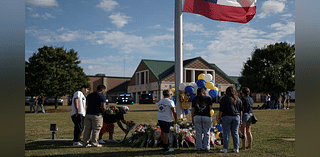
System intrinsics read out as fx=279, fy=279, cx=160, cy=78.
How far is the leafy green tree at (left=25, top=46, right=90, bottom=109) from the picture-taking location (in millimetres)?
29531

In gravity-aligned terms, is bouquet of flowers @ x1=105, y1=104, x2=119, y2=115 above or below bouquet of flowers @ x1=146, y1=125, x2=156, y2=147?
above

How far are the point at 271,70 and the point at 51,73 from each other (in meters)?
25.4

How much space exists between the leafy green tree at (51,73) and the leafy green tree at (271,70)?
2090 cm

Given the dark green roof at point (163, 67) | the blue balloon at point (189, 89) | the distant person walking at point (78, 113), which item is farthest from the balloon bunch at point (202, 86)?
the dark green roof at point (163, 67)

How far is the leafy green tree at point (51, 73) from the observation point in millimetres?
29531

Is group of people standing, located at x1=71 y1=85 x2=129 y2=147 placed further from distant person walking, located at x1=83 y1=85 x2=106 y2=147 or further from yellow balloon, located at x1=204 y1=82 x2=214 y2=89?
yellow balloon, located at x1=204 y1=82 x2=214 y2=89

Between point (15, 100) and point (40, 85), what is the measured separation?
99.2 ft

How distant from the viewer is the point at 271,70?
110 feet

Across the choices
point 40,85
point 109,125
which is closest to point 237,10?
point 109,125

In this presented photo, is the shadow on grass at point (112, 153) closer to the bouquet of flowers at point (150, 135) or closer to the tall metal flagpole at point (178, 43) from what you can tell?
the bouquet of flowers at point (150, 135)

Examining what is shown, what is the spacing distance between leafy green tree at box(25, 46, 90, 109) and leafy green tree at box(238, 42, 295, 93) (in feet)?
68.6

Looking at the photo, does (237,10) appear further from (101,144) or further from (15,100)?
(15,100)

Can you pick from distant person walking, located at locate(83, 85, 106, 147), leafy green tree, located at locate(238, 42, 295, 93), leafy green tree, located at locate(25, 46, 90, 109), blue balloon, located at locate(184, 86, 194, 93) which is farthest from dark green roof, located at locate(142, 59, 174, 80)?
distant person walking, located at locate(83, 85, 106, 147)

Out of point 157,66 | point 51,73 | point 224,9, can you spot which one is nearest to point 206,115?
point 224,9
